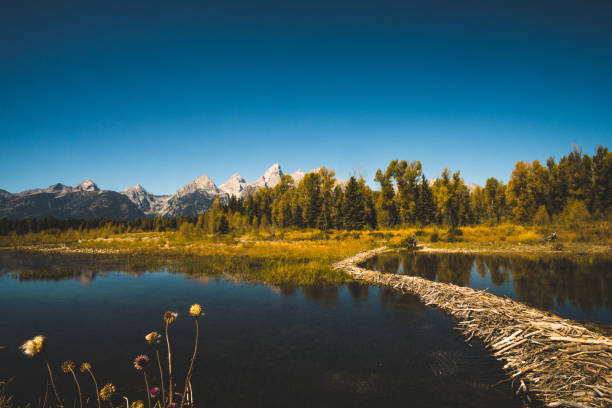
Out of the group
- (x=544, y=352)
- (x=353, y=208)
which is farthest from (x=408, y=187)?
(x=544, y=352)

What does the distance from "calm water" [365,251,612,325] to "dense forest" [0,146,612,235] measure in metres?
26.1

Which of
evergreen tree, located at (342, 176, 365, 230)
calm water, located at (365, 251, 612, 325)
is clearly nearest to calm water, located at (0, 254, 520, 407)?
calm water, located at (365, 251, 612, 325)

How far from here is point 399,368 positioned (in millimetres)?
6738

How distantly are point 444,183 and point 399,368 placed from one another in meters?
63.8

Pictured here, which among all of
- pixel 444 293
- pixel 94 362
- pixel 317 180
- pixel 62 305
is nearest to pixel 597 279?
pixel 444 293

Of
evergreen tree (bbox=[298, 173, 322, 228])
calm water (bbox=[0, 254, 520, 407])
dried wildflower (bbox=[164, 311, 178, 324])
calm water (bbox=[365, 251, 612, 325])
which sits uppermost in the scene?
evergreen tree (bbox=[298, 173, 322, 228])

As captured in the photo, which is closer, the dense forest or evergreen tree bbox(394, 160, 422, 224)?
the dense forest

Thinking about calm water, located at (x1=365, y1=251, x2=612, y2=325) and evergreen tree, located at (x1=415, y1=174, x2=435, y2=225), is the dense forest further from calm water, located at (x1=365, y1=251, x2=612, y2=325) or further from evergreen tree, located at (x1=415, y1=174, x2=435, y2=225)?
calm water, located at (x1=365, y1=251, x2=612, y2=325)

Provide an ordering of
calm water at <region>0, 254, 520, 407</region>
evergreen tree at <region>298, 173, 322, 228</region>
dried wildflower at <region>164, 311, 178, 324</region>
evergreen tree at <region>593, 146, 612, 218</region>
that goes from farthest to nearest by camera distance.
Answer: evergreen tree at <region>298, 173, 322, 228</region>
evergreen tree at <region>593, 146, 612, 218</region>
calm water at <region>0, 254, 520, 407</region>
dried wildflower at <region>164, 311, 178, 324</region>

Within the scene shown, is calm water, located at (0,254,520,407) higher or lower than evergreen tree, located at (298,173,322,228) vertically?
lower

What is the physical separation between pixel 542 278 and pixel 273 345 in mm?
17854

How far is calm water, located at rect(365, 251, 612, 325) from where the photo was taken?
37.0ft

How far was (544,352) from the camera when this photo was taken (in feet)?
21.1

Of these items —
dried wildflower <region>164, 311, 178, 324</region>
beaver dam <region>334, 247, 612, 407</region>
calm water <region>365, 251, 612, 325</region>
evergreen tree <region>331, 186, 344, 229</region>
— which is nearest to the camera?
dried wildflower <region>164, 311, 178, 324</region>
